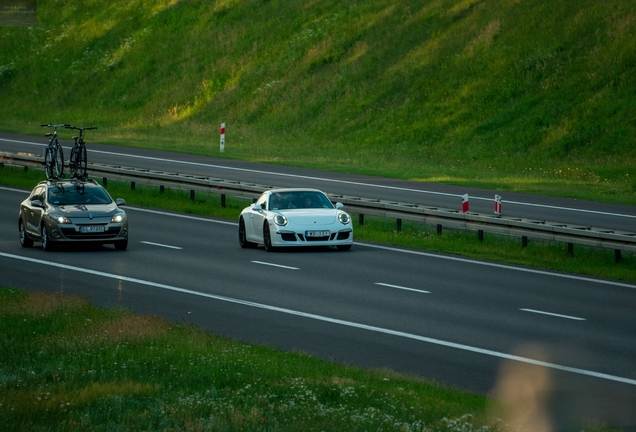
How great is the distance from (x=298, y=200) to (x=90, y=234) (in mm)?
4576

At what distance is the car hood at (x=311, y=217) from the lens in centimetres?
2328

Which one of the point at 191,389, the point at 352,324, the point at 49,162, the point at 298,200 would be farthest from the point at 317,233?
the point at 49,162

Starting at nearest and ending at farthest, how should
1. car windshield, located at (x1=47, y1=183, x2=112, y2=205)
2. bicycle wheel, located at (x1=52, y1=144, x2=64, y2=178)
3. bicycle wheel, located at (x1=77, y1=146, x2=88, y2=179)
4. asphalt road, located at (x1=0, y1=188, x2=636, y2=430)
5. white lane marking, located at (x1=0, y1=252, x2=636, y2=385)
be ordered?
1. white lane marking, located at (x1=0, y1=252, x2=636, y2=385)
2. asphalt road, located at (x1=0, y1=188, x2=636, y2=430)
3. car windshield, located at (x1=47, y1=183, x2=112, y2=205)
4. bicycle wheel, located at (x1=77, y1=146, x2=88, y2=179)
5. bicycle wheel, located at (x1=52, y1=144, x2=64, y2=178)

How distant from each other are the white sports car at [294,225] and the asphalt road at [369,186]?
275 inches

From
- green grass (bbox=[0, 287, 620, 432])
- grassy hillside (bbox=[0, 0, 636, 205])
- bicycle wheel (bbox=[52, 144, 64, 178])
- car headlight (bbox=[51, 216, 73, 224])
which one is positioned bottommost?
green grass (bbox=[0, 287, 620, 432])

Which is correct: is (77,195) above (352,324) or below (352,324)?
above

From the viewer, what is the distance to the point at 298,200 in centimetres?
2447

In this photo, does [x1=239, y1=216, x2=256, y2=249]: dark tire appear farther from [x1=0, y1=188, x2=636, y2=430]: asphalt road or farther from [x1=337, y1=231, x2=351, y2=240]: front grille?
[x1=337, y1=231, x2=351, y2=240]: front grille

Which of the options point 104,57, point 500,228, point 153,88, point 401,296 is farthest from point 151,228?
point 104,57

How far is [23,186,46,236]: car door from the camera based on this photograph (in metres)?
23.3

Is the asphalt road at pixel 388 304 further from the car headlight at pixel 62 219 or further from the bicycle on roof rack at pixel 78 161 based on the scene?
the bicycle on roof rack at pixel 78 161

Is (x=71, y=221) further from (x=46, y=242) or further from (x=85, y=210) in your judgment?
(x=46, y=242)

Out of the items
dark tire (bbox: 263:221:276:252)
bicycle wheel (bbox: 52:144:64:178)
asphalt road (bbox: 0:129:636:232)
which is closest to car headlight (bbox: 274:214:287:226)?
dark tire (bbox: 263:221:276:252)

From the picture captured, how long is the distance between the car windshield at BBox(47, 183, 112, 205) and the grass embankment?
5.80 metres
